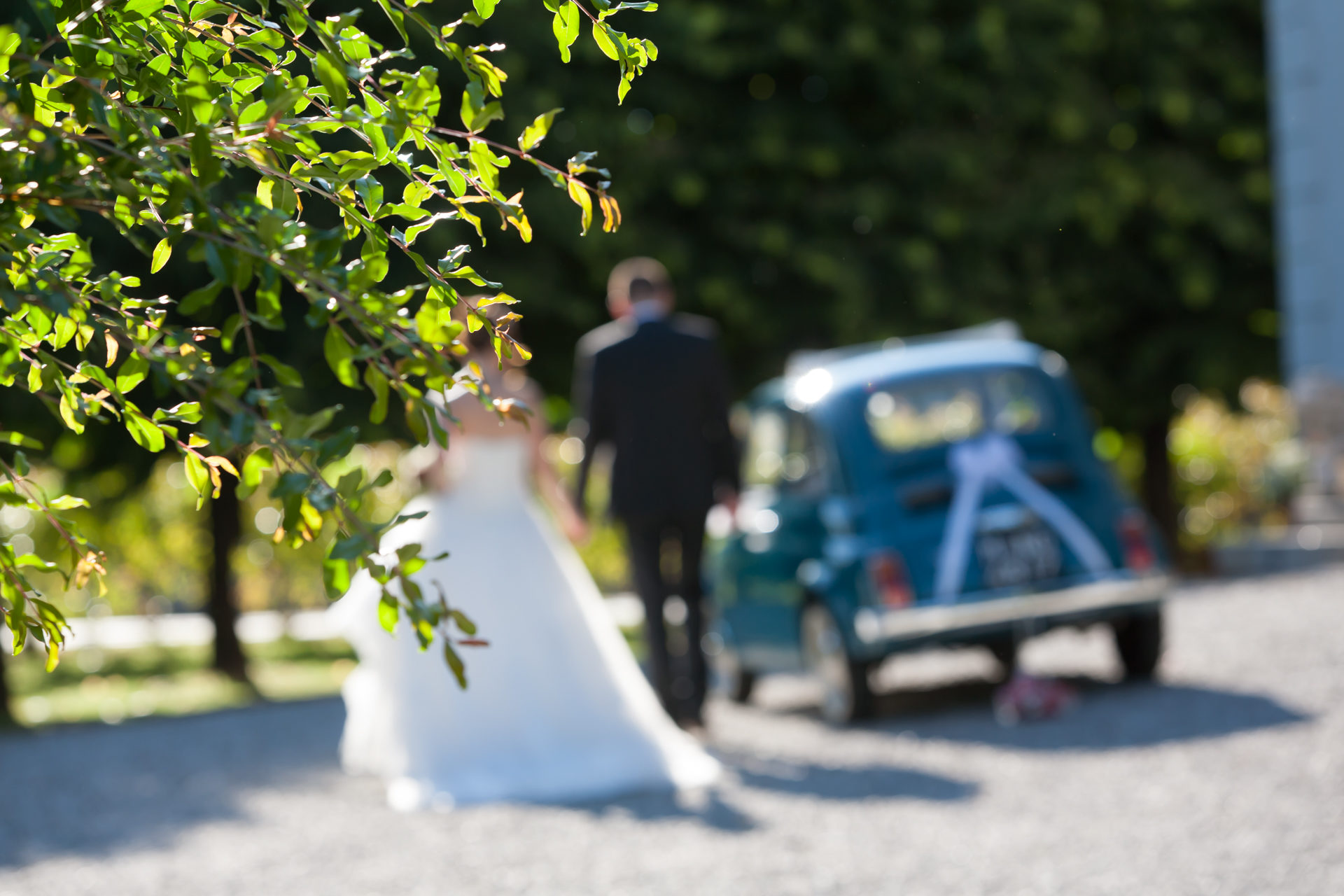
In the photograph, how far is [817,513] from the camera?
27.6 ft

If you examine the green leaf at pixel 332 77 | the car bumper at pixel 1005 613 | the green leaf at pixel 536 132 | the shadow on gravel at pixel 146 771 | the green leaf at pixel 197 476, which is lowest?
the shadow on gravel at pixel 146 771

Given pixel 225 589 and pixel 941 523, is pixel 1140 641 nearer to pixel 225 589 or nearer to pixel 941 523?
pixel 941 523

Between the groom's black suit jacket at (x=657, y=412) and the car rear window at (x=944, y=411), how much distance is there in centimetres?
88

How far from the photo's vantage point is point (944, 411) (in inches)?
330

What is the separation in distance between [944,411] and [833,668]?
1.43m

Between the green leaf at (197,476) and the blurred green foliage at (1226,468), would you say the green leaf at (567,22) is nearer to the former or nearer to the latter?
the green leaf at (197,476)

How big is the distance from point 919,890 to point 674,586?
3545 mm

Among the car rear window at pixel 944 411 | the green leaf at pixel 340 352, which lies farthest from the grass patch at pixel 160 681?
the green leaf at pixel 340 352

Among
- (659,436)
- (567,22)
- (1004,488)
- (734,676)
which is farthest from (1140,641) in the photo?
(567,22)

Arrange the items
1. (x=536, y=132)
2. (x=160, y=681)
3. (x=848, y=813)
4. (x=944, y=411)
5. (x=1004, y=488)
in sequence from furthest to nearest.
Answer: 1. (x=160, y=681)
2. (x=944, y=411)
3. (x=1004, y=488)
4. (x=848, y=813)
5. (x=536, y=132)

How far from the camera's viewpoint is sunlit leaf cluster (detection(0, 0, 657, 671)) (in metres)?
1.61

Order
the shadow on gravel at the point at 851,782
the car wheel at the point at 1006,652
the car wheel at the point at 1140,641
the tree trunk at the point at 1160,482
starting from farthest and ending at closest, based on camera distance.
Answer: the tree trunk at the point at 1160,482, the car wheel at the point at 1140,641, the car wheel at the point at 1006,652, the shadow on gravel at the point at 851,782

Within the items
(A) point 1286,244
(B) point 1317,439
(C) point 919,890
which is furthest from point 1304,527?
(C) point 919,890

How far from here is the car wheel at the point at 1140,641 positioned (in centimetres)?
852
